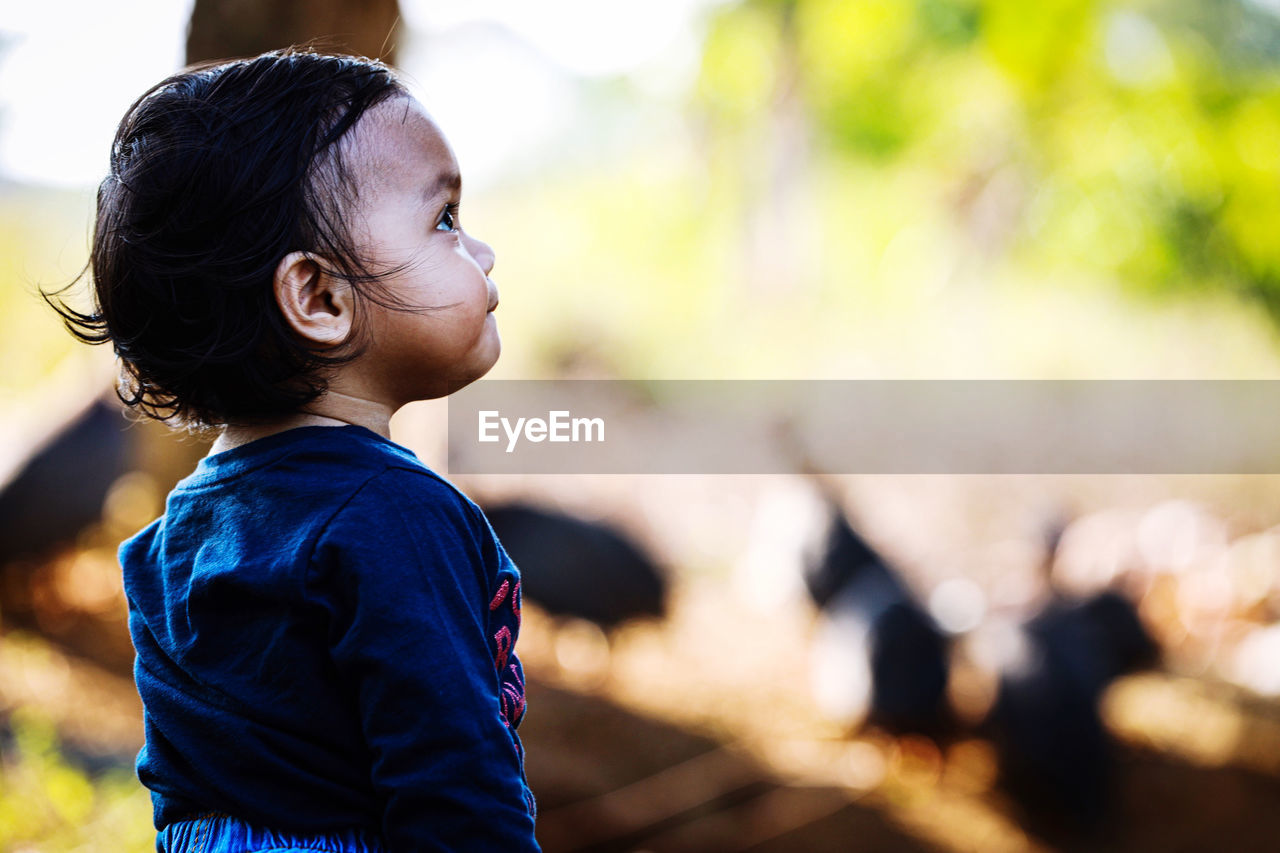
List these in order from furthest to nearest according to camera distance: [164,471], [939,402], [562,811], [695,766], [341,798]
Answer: [939,402], [695,766], [562,811], [164,471], [341,798]

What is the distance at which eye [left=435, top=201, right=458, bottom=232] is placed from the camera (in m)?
0.91

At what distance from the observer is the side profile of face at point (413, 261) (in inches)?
33.6

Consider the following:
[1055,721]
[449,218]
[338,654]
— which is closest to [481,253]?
[449,218]

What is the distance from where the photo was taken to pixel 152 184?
0.84 m

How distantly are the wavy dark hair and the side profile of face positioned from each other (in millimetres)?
14

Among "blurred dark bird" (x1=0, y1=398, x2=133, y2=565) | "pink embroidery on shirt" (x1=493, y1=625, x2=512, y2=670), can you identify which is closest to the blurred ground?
"blurred dark bird" (x1=0, y1=398, x2=133, y2=565)

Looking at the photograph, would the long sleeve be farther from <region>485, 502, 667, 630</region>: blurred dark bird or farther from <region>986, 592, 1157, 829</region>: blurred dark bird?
<region>485, 502, 667, 630</region>: blurred dark bird

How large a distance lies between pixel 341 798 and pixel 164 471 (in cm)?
168

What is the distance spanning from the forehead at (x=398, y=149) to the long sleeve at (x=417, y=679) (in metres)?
0.29

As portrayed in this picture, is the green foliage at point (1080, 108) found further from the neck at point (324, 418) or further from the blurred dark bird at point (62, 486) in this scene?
the neck at point (324, 418)

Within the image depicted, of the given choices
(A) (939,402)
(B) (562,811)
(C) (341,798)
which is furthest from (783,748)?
(A) (939,402)

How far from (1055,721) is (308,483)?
3.52 m

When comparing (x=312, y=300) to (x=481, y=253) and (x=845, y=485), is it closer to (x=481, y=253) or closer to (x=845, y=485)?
(x=481, y=253)

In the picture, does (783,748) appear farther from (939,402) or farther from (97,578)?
(939,402)
